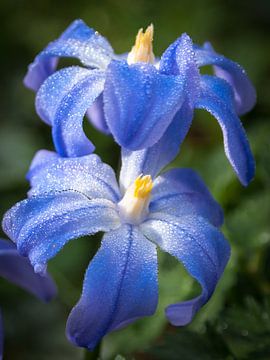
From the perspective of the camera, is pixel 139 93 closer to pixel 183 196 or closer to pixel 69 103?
pixel 69 103

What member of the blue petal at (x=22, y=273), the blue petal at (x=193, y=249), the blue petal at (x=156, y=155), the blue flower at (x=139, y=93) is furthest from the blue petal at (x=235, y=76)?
the blue petal at (x=22, y=273)

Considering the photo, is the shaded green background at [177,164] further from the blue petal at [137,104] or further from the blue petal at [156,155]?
the blue petal at [137,104]

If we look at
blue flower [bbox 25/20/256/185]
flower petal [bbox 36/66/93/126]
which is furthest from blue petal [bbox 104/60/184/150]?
flower petal [bbox 36/66/93/126]

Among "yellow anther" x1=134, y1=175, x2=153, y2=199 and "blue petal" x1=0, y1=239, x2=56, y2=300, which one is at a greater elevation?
"yellow anther" x1=134, y1=175, x2=153, y2=199

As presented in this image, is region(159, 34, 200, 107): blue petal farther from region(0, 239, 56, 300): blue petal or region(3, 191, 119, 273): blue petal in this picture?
region(0, 239, 56, 300): blue petal

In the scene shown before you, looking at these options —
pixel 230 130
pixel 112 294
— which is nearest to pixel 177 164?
pixel 230 130

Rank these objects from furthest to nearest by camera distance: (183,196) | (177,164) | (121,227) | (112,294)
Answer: (177,164)
(183,196)
(121,227)
(112,294)

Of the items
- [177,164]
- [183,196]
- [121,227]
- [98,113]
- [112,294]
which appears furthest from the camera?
[177,164]
